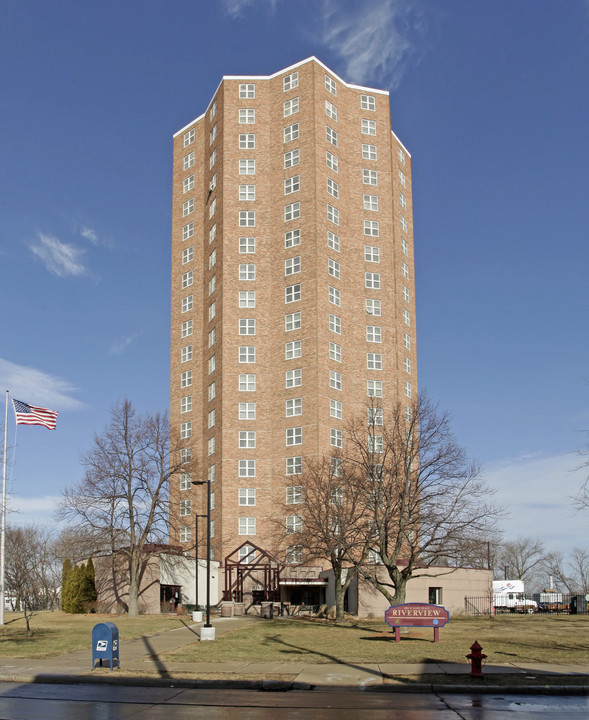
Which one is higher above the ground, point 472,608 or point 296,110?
point 296,110

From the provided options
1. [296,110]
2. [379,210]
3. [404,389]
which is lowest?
[404,389]

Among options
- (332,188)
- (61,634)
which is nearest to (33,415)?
(61,634)

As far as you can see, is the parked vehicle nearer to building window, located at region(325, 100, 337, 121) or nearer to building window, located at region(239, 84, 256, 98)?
building window, located at region(325, 100, 337, 121)

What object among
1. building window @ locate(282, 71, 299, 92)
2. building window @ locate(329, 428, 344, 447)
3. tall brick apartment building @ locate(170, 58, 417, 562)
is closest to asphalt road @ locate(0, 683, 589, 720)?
tall brick apartment building @ locate(170, 58, 417, 562)

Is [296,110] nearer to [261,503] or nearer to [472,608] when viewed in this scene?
[261,503]

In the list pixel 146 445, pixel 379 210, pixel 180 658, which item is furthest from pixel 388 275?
pixel 180 658

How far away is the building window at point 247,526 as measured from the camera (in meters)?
70.2

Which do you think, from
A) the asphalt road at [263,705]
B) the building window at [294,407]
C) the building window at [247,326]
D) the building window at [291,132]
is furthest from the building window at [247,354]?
the asphalt road at [263,705]

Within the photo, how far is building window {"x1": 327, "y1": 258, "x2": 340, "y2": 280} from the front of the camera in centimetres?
7444

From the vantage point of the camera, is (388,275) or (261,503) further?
(388,275)

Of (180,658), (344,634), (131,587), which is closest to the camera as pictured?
(180,658)

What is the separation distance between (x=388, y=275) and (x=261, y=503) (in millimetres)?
24883

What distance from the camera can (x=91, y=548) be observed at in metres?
55.9

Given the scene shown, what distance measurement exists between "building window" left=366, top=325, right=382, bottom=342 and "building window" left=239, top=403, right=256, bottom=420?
1264cm
